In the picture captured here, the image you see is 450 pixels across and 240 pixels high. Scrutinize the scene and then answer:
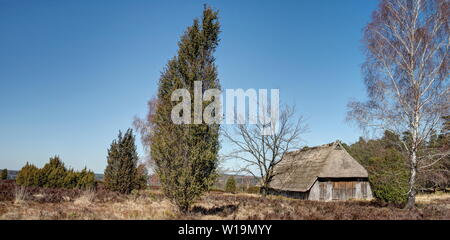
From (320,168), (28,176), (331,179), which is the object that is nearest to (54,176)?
(28,176)

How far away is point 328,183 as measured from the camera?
28344 mm

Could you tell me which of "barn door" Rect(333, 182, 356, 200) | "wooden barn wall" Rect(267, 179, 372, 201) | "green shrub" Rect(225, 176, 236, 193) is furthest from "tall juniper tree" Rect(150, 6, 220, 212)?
"green shrub" Rect(225, 176, 236, 193)

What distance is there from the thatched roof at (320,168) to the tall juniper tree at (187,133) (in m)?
15.9

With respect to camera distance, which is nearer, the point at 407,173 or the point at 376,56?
the point at 376,56

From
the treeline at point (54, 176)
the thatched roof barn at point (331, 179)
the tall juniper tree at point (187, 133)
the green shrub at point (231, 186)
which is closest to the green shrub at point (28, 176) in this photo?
the treeline at point (54, 176)

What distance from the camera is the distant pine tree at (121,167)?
19.7 meters

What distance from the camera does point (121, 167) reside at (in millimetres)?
19891

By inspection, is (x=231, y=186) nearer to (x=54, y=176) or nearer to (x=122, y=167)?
(x=122, y=167)

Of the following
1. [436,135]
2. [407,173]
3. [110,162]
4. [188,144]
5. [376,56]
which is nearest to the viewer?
[188,144]

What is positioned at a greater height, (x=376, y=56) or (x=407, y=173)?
(x=376, y=56)
